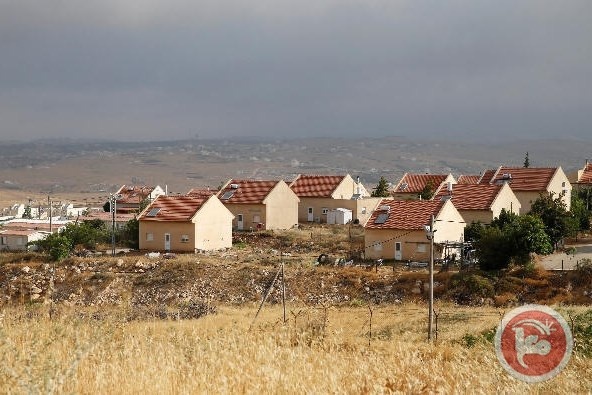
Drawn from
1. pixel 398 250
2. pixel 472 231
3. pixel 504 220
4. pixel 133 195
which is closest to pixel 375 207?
pixel 398 250

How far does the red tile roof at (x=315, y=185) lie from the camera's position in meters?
56.9

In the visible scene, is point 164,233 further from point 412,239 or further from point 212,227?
point 412,239

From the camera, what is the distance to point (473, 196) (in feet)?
148

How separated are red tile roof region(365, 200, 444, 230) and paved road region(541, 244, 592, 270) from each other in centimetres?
628

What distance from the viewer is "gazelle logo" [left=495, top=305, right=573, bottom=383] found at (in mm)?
8938

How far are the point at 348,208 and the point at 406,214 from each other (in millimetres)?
17569

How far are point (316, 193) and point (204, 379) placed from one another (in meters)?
50.2

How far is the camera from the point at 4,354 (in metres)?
7.06

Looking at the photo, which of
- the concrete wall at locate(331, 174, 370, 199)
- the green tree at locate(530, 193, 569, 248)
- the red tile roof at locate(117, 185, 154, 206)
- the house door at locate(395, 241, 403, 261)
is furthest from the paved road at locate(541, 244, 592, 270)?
the red tile roof at locate(117, 185, 154, 206)

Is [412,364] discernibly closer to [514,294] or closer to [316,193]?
[514,294]

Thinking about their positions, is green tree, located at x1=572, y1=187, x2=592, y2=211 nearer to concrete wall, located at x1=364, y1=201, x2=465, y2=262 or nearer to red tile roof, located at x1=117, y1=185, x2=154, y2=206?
concrete wall, located at x1=364, y1=201, x2=465, y2=262

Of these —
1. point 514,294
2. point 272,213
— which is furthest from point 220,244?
point 514,294

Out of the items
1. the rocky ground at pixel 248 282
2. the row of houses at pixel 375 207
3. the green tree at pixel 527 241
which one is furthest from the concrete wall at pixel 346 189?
the green tree at pixel 527 241

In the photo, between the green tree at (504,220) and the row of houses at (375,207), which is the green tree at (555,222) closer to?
the green tree at (504,220)
